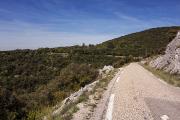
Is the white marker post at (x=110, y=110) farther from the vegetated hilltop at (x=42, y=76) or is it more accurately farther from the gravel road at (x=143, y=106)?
the vegetated hilltop at (x=42, y=76)

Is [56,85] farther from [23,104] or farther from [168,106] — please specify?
[168,106]

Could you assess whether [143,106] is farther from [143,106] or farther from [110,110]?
[110,110]

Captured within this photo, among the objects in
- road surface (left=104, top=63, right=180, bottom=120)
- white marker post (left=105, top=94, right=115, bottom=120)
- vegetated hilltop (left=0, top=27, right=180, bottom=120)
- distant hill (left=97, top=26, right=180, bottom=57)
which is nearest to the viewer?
white marker post (left=105, top=94, right=115, bottom=120)

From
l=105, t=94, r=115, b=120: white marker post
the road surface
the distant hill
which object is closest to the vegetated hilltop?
the distant hill

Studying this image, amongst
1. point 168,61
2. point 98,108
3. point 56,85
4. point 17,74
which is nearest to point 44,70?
point 17,74

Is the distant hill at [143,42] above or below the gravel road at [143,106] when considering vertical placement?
above

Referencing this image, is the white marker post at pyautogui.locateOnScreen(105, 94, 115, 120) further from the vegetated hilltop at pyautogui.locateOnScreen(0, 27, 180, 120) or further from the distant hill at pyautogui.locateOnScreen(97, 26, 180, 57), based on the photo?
the distant hill at pyautogui.locateOnScreen(97, 26, 180, 57)

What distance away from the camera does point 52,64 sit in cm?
7125

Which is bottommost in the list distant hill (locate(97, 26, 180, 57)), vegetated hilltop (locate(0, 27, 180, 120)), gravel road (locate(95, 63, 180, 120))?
vegetated hilltop (locate(0, 27, 180, 120))

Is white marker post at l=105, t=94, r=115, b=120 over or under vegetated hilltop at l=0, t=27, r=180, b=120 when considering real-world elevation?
over

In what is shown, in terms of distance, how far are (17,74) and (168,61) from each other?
39011mm

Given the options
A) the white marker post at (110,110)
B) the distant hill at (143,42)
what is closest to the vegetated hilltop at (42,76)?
the distant hill at (143,42)

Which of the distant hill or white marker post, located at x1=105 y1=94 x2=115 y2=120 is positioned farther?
the distant hill

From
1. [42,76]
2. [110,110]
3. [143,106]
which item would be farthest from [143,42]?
[110,110]
